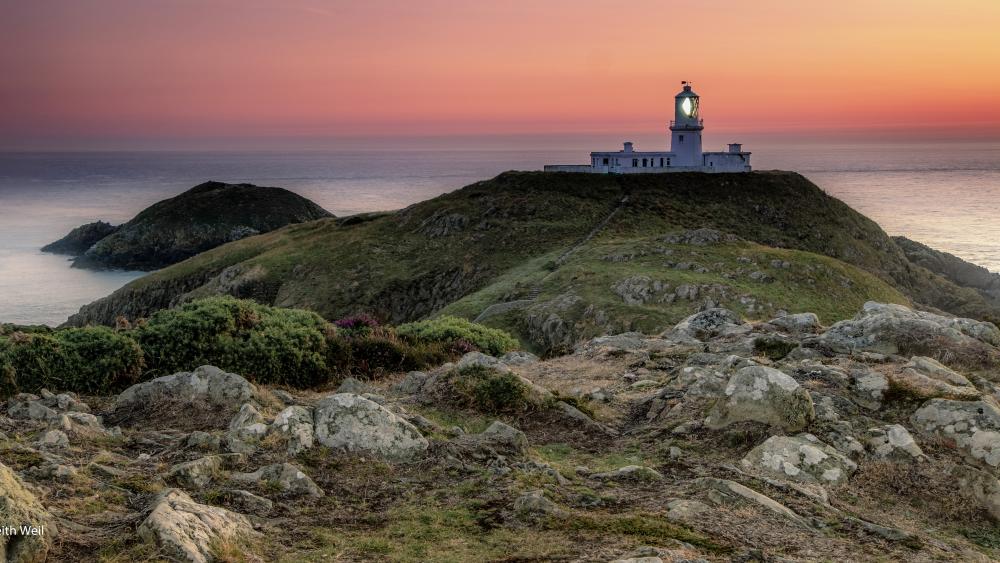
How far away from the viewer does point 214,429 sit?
38.2ft

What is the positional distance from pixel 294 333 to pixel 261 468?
1043 cm

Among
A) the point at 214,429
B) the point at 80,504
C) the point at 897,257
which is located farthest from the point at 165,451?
the point at 897,257

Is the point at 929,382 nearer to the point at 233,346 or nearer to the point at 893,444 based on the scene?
the point at 893,444

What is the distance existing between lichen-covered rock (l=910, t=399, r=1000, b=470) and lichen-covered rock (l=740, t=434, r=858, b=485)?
1.79 metres

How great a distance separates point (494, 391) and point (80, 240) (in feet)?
555

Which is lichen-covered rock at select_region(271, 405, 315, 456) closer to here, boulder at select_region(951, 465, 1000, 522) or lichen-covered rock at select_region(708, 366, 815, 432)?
lichen-covered rock at select_region(708, 366, 815, 432)

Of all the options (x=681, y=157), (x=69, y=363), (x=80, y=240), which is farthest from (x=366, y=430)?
(x=80, y=240)

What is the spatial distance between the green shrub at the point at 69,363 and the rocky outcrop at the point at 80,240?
6053 inches

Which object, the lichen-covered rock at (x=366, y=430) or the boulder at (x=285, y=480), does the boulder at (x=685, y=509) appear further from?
the boulder at (x=285, y=480)

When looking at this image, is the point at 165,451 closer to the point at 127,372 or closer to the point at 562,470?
the point at 562,470

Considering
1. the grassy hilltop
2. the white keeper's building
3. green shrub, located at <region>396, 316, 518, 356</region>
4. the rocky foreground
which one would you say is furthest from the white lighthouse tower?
the rocky foreground

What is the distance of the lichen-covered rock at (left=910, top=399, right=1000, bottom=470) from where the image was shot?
394 inches

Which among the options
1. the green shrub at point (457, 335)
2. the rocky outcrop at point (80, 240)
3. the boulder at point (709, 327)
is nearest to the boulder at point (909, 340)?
the boulder at point (709, 327)

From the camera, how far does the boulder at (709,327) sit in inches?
827
